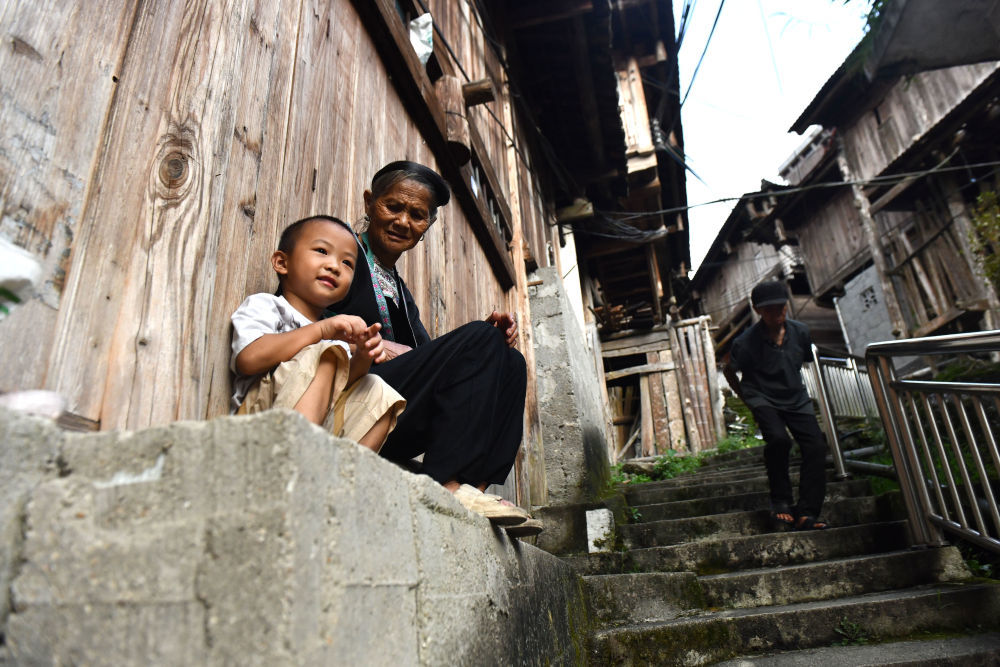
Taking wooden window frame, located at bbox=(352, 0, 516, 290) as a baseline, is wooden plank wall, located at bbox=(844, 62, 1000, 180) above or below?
above

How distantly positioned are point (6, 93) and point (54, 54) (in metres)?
0.14

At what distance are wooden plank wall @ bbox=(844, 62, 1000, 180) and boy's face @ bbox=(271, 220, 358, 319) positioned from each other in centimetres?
1308

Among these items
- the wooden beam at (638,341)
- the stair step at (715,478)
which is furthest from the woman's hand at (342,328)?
the wooden beam at (638,341)

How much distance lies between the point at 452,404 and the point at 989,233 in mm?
9727

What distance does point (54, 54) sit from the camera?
107 centimetres

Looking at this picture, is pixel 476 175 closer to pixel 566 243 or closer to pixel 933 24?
Result: pixel 933 24

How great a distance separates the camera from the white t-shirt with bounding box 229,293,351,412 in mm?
1289

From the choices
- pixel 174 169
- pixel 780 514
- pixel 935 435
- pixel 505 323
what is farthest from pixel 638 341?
pixel 174 169

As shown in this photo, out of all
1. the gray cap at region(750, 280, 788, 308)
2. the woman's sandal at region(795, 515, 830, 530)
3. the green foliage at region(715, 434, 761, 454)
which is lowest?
the woman's sandal at region(795, 515, 830, 530)

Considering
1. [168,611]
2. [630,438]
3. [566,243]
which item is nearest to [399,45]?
[168,611]

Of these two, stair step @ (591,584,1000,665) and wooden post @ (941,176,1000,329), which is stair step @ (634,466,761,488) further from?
wooden post @ (941,176,1000,329)

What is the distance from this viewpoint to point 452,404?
1664mm

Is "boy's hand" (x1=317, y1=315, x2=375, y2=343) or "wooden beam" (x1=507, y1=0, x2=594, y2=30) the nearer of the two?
"boy's hand" (x1=317, y1=315, x2=375, y2=343)

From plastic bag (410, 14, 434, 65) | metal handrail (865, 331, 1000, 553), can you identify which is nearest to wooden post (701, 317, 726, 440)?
metal handrail (865, 331, 1000, 553)
